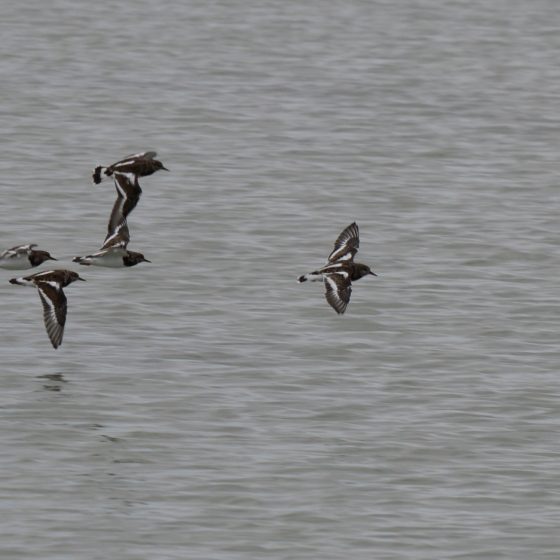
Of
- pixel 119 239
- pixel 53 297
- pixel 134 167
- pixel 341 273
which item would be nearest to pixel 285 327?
pixel 341 273

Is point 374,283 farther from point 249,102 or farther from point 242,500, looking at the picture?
point 249,102

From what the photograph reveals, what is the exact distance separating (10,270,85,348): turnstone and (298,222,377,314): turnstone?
8.59 ft

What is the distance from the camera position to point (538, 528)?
48.7 ft

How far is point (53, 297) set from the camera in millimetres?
19062

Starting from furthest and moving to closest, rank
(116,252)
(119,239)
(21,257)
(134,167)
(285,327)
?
(134,167) < (285,327) < (119,239) < (116,252) < (21,257)

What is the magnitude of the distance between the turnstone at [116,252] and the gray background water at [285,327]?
34.3 inches

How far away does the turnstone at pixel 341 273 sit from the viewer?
18.9 m

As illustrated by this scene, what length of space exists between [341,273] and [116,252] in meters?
2.64

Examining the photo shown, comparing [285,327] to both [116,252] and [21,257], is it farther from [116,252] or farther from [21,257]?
[21,257]

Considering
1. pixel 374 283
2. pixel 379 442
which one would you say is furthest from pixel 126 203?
pixel 379 442

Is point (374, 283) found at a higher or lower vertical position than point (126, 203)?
lower

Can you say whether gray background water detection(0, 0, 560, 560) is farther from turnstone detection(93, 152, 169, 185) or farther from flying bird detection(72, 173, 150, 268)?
turnstone detection(93, 152, 169, 185)

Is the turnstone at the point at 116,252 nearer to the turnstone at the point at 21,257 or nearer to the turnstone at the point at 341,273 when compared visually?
the turnstone at the point at 21,257

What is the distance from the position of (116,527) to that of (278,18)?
42.3 metres
